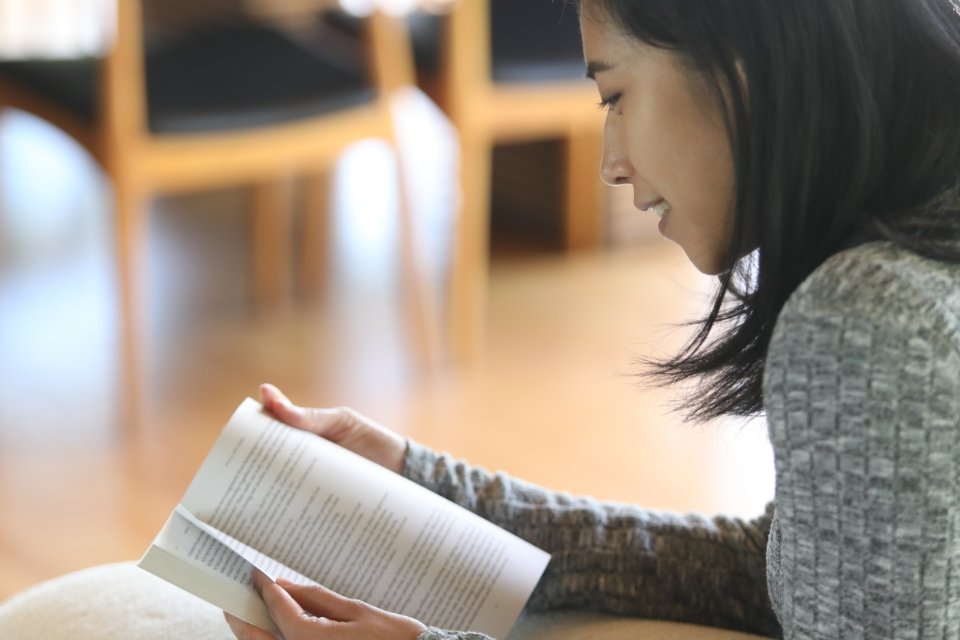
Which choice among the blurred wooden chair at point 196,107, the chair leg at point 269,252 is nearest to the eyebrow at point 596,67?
the blurred wooden chair at point 196,107

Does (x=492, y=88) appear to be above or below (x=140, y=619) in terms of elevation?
above

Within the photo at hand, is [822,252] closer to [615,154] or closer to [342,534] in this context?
[615,154]

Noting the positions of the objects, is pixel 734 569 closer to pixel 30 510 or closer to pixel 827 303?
pixel 827 303

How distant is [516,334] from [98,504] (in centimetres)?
85

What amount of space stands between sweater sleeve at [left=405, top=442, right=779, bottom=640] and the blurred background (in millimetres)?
553

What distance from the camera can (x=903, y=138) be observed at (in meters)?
0.72

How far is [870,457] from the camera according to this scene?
0.65m

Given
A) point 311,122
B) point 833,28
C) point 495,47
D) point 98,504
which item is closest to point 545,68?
point 495,47

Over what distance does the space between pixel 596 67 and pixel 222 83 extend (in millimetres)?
1349

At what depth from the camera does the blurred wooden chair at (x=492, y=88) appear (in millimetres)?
2104

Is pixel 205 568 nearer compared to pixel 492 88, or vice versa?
pixel 205 568

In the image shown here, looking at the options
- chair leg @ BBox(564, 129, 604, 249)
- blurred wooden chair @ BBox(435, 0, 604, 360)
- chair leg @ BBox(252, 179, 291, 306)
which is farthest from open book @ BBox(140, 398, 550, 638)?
chair leg @ BBox(564, 129, 604, 249)

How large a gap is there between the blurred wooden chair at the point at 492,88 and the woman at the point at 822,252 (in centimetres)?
133

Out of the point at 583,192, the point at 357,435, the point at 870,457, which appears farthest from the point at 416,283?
the point at 870,457
